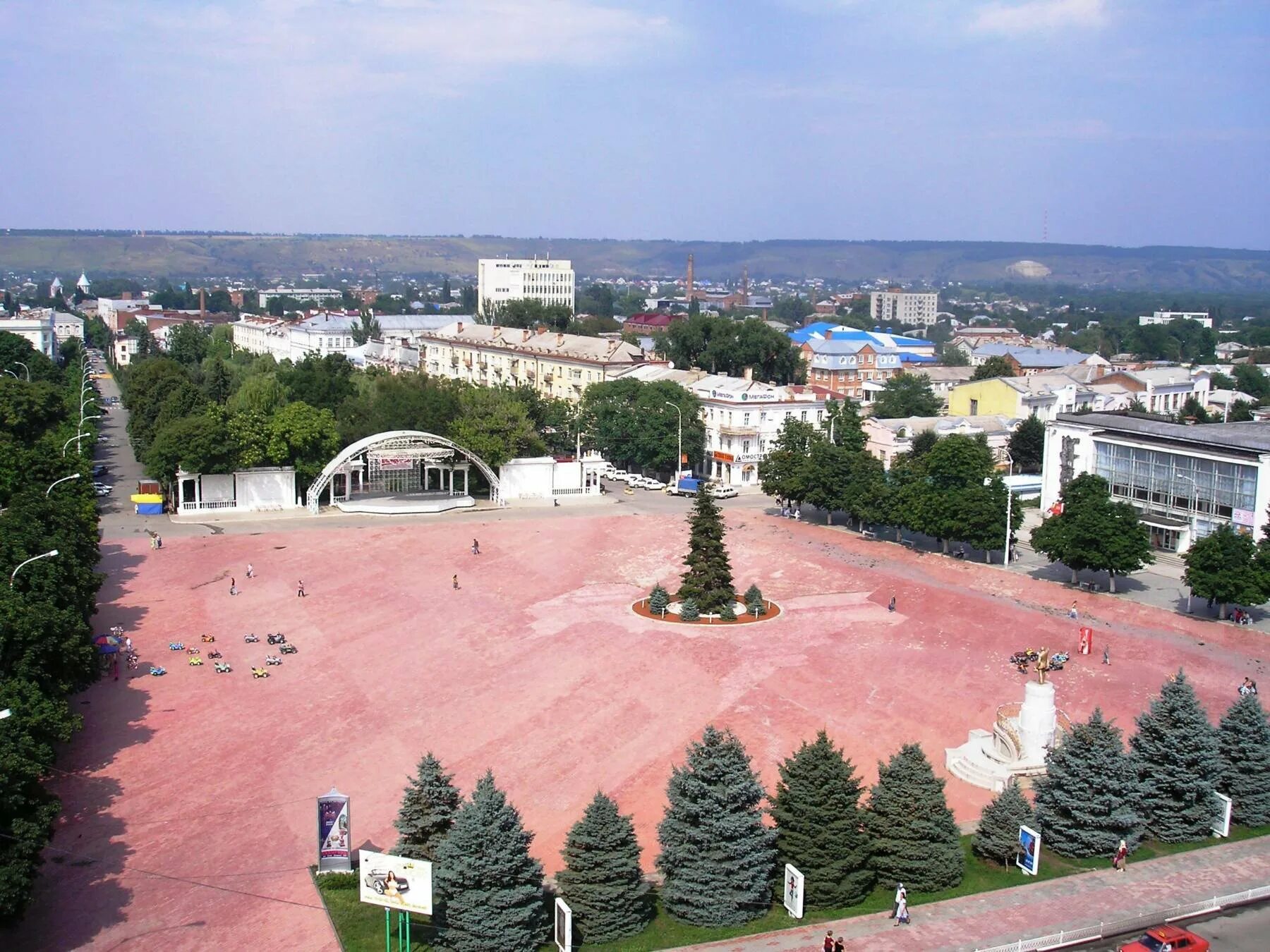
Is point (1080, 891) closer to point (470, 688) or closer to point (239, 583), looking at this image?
point (470, 688)

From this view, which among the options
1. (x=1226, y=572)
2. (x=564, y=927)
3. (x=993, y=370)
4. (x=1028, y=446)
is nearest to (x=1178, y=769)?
(x=564, y=927)

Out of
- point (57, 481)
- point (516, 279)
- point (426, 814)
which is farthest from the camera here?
point (516, 279)

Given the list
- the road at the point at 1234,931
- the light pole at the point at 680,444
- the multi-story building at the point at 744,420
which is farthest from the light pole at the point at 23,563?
the multi-story building at the point at 744,420

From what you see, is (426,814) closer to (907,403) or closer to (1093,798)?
(1093,798)

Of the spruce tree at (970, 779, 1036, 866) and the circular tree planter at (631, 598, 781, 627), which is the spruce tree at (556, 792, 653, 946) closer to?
the spruce tree at (970, 779, 1036, 866)

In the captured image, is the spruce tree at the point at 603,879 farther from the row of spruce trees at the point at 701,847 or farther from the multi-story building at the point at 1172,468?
the multi-story building at the point at 1172,468

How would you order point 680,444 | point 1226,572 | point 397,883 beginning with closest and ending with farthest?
point 397,883
point 1226,572
point 680,444

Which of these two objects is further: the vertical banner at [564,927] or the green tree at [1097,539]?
the green tree at [1097,539]
